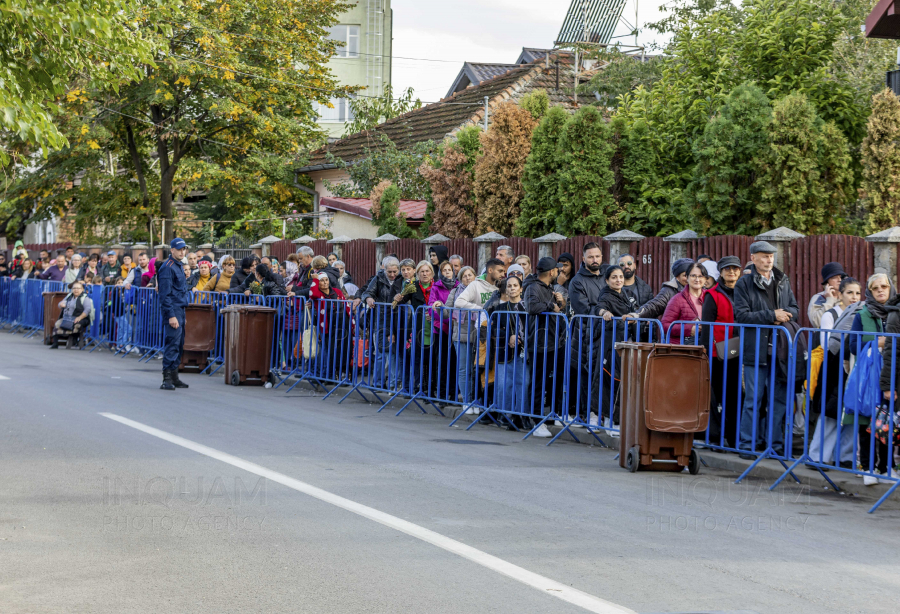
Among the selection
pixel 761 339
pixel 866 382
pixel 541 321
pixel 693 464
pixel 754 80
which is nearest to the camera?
pixel 866 382

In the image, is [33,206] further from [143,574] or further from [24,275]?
[143,574]

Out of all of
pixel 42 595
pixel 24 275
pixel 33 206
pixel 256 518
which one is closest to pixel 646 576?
pixel 256 518

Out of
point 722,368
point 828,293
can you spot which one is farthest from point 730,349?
point 828,293

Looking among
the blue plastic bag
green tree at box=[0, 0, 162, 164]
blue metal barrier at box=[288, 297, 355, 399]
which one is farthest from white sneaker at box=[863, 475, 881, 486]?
blue metal barrier at box=[288, 297, 355, 399]

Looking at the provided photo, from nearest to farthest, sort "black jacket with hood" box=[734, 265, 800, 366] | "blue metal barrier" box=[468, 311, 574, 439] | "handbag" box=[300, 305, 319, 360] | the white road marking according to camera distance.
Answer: the white road marking < "black jacket with hood" box=[734, 265, 800, 366] < "blue metal barrier" box=[468, 311, 574, 439] < "handbag" box=[300, 305, 319, 360]

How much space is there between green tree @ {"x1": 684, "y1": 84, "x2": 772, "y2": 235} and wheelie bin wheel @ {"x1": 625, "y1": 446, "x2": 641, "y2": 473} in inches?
321

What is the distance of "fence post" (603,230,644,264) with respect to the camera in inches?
658

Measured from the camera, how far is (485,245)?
2005 centimetres

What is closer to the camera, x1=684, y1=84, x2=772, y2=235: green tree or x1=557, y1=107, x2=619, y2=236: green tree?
x1=684, y1=84, x2=772, y2=235: green tree

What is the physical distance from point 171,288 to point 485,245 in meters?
6.58

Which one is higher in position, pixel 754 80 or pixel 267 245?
pixel 754 80

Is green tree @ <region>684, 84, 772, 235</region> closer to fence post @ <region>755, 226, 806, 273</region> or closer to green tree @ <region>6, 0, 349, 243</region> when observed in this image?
fence post @ <region>755, 226, 806, 273</region>

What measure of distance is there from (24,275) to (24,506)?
22.5 meters

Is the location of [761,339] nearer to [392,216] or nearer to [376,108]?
[392,216]
